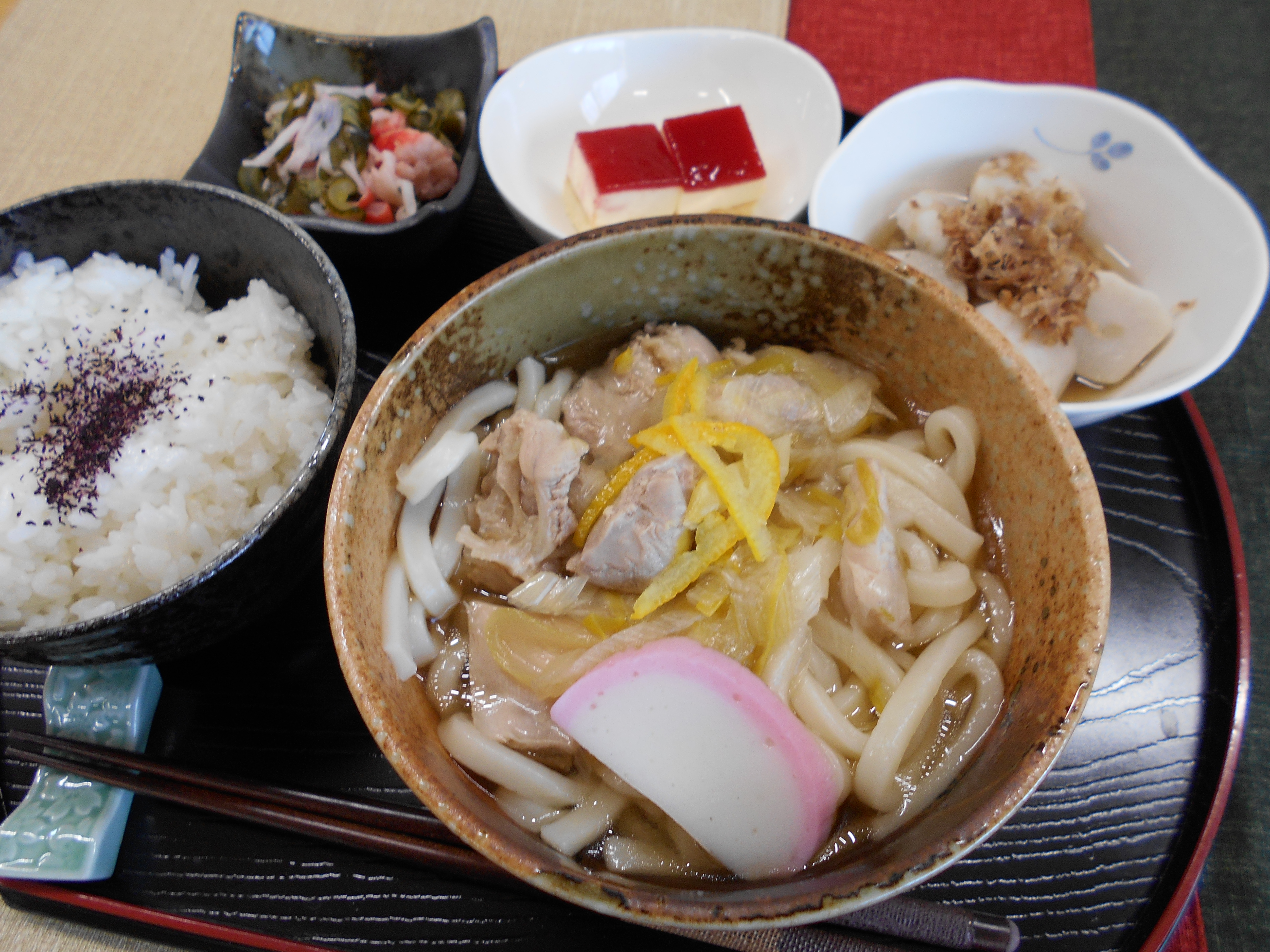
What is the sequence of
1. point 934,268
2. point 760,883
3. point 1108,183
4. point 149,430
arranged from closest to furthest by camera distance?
point 760,883 < point 149,430 < point 934,268 < point 1108,183

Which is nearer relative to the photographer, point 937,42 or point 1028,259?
point 1028,259

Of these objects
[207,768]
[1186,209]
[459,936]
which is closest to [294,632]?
[207,768]

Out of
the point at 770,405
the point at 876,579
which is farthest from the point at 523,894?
the point at 770,405

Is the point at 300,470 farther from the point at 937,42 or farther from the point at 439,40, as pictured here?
the point at 937,42

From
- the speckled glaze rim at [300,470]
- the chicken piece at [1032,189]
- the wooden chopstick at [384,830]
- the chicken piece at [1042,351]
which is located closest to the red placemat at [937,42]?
the chicken piece at [1032,189]

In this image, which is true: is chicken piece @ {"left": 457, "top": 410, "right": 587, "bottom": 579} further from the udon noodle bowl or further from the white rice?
the white rice

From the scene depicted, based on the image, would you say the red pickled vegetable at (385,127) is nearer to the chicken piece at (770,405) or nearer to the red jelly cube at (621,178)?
the red jelly cube at (621,178)
